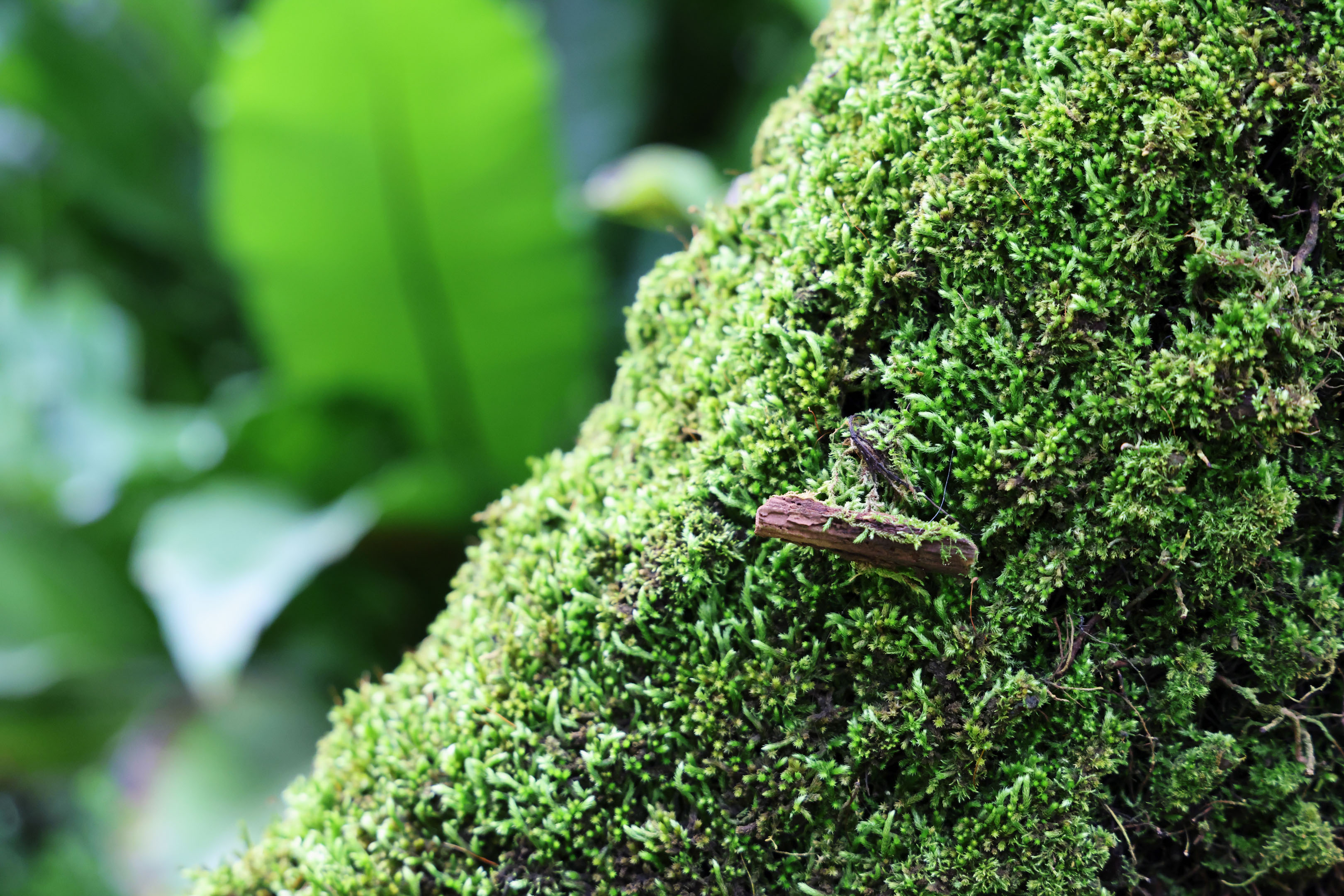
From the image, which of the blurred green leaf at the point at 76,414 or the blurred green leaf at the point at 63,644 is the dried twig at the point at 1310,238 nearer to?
the blurred green leaf at the point at 76,414

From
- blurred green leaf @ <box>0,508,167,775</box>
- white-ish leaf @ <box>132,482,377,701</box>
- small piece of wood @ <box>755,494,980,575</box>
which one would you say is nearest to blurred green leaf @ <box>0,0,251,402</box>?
blurred green leaf @ <box>0,508,167,775</box>

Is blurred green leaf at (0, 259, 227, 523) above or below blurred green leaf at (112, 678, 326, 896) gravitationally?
above

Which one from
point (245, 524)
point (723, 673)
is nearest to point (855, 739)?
point (723, 673)

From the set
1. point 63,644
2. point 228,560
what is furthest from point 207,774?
point 63,644

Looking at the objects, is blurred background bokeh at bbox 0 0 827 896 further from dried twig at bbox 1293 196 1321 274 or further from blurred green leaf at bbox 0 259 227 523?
dried twig at bbox 1293 196 1321 274

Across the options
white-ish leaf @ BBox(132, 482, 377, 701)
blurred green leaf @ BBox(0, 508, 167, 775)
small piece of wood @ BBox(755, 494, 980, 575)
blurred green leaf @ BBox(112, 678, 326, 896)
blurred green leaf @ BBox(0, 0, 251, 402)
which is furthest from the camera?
blurred green leaf @ BBox(0, 0, 251, 402)

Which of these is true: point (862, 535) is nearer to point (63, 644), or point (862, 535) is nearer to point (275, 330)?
point (275, 330)
